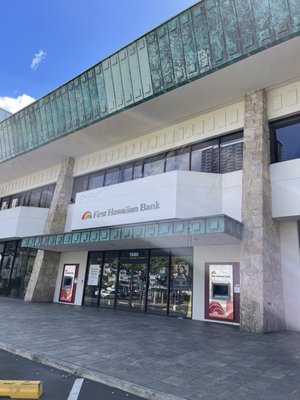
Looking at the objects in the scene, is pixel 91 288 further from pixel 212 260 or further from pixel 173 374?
pixel 173 374

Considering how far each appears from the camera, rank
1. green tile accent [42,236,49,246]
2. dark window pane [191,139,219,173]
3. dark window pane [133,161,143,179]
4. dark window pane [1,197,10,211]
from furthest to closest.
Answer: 1. dark window pane [1,197,10,211]
2. dark window pane [133,161,143,179]
3. green tile accent [42,236,49,246]
4. dark window pane [191,139,219,173]

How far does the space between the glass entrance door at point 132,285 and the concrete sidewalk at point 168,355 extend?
3884 mm

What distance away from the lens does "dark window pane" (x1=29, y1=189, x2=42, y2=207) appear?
22728 mm

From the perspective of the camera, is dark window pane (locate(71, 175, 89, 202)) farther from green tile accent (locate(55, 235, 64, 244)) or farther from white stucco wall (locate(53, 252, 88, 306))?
green tile accent (locate(55, 235, 64, 244))

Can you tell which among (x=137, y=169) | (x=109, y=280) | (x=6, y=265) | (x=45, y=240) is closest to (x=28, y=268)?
(x=6, y=265)

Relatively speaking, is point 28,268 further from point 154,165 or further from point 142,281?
point 154,165

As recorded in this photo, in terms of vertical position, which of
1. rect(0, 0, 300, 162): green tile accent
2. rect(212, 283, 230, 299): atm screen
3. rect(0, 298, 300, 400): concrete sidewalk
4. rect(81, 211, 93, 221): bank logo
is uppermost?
rect(0, 0, 300, 162): green tile accent

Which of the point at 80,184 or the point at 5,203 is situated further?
the point at 5,203

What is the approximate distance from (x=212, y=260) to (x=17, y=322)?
7.75m

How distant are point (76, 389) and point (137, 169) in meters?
12.9

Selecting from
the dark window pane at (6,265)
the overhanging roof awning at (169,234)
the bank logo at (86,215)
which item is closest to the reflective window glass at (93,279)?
the overhanging roof awning at (169,234)

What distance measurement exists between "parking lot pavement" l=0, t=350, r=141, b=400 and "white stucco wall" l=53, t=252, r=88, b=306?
1158 cm

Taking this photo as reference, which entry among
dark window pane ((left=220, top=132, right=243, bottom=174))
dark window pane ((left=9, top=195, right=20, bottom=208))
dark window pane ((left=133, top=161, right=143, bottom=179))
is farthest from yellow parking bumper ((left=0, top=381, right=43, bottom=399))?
dark window pane ((left=9, top=195, right=20, bottom=208))

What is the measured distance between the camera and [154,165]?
633 inches
